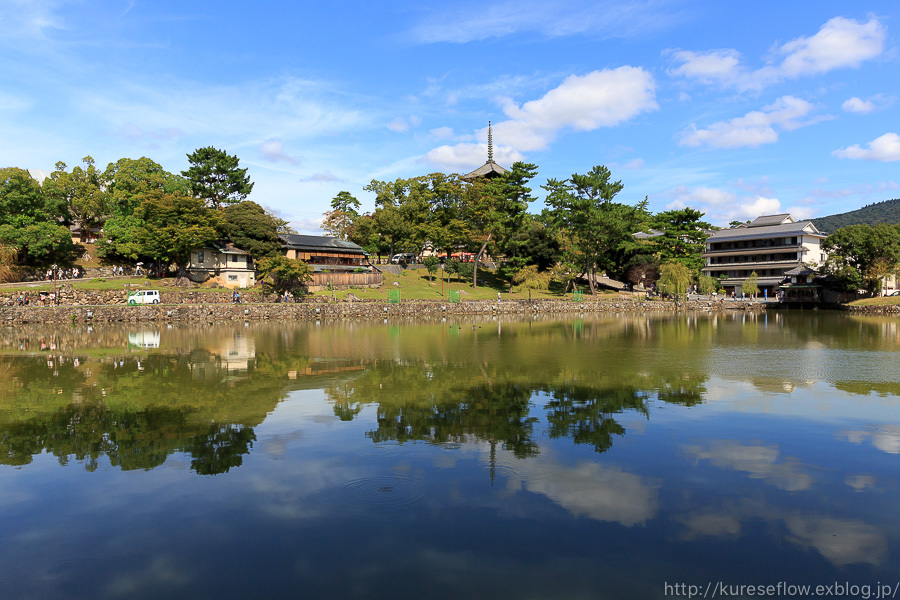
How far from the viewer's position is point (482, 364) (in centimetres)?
1903

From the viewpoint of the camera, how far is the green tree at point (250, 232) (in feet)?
174

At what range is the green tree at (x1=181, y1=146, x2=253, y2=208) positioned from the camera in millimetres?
60438

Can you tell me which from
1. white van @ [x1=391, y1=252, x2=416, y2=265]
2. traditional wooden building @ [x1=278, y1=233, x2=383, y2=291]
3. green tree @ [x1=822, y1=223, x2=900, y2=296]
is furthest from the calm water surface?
white van @ [x1=391, y1=252, x2=416, y2=265]

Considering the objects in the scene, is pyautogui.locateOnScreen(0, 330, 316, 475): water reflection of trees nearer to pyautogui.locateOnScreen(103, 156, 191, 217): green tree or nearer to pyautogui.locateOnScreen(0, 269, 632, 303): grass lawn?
pyautogui.locateOnScreen(0, 269, 632, 303): grass lawn

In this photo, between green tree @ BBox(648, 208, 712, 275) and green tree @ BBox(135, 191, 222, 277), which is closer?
green tree @ BBox(135, 191, 222, 277)

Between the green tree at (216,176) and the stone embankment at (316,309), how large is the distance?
19.7 metres

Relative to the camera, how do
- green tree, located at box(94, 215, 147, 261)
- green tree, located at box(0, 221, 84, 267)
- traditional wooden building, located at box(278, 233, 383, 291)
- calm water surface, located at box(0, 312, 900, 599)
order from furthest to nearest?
traditional wooden building, located at box(278, 233, 383, 291) < green tree, located at box(94, 215, 147, 261) < green tree, located at box(0, 221, 84, 267) < calm water surface, located at box(0, 312, 900, 599)

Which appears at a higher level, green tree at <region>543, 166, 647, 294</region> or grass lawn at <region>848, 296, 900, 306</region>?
green tree at <region>543, 166, 647, 294</region>

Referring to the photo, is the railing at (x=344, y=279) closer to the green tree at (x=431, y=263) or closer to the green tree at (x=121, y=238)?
the green tree at (x=431, y=263)

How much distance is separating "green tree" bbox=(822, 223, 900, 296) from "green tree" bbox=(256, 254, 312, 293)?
58447mm

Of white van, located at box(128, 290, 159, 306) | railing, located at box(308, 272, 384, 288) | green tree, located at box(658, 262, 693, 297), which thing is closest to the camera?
white van, located at box(128, 290, 159, 306)

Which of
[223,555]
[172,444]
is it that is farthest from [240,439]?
[223,555]

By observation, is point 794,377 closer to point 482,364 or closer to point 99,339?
point 482,364

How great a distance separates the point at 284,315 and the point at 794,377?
3917cm
